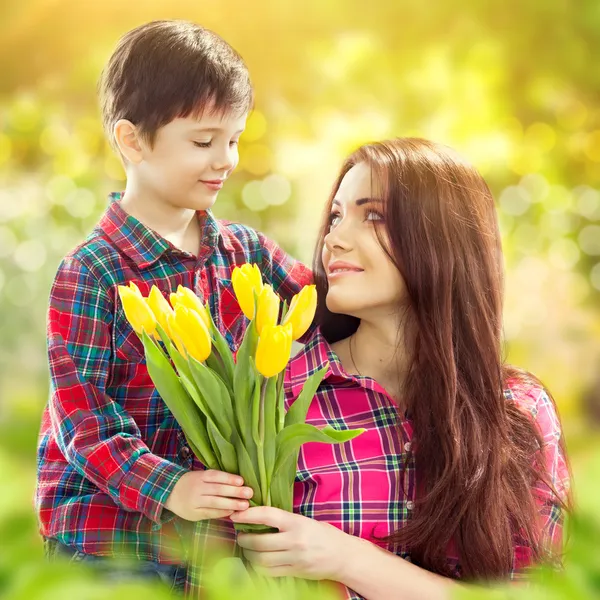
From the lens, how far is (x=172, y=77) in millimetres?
1439

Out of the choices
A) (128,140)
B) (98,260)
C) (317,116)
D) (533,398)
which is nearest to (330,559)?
(533,398)

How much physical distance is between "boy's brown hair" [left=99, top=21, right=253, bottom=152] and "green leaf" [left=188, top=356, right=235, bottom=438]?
59 cm

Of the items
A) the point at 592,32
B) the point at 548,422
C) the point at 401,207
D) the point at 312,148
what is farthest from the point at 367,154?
the point at 592,32

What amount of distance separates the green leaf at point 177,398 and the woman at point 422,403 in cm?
23

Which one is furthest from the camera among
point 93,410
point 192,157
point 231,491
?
point 192,157

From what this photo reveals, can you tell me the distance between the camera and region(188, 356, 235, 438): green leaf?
101 cm

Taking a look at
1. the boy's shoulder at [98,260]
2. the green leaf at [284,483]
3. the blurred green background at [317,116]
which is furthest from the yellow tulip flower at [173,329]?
the blurred green background at [317,116]

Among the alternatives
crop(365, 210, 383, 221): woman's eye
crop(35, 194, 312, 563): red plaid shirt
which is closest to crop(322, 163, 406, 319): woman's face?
crop(365, 210, 383, 221): woman's eye

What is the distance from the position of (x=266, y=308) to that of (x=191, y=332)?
96mm

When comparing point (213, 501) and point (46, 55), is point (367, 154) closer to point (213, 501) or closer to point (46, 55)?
point (213, 501)

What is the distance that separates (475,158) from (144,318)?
2371 millimetres

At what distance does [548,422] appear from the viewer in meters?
1.48

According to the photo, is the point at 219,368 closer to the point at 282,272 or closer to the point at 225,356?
the point at 225,356

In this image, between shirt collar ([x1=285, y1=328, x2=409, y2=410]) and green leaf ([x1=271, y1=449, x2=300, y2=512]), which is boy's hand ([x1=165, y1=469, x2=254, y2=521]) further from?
shirt collar ([x1=285, y1=328, x2=409, y2=410])
